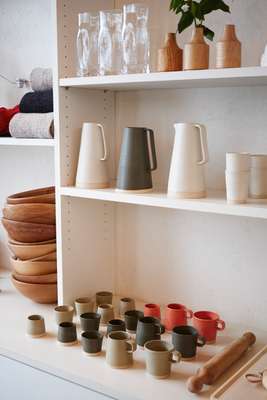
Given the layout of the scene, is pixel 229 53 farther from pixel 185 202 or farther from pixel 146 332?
pixel 146 332

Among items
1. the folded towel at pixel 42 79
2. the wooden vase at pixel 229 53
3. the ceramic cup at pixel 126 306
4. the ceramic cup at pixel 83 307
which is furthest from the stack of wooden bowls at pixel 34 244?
the wooden vase at pixel 229 53

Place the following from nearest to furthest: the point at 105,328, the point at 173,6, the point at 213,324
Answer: the point at 173,6 < the point at 213,324 < the point at 105,328

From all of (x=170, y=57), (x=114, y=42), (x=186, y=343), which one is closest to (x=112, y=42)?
(x=114, y=42)

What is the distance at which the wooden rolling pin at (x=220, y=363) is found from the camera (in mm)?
1229

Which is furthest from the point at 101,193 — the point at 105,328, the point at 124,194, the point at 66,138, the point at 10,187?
the point at 10,187

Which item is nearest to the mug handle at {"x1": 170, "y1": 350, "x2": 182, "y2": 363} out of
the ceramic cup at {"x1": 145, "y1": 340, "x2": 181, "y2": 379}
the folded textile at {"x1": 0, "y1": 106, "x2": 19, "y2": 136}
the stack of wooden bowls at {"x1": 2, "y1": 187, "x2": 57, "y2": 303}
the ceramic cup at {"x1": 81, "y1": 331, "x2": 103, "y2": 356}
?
the ceramic cup at {"x1": 145, "y1": 340, "x2": 181, "y2": 379}

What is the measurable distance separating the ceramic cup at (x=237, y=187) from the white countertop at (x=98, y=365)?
41 centimetres

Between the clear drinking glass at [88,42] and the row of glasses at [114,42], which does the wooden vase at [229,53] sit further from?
the clear drinking glass at [88,42]

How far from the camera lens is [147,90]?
5.73 feet

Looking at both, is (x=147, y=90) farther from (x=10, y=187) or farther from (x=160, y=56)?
(x=10, y=187)

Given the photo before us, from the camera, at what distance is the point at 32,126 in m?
1.75

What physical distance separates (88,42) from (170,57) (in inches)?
11.5

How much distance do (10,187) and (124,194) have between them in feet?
2.79

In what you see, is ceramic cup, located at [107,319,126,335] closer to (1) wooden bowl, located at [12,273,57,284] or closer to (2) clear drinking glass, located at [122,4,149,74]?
(1) wooden bowl, located at [12,273,57,284]
